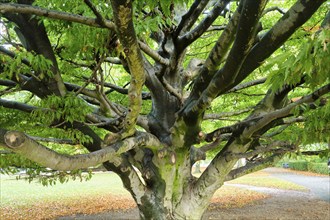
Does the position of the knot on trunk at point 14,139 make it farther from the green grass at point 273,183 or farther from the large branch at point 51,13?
the green grass at point 273,183

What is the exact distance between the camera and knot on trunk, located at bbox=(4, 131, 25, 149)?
2.18 meters

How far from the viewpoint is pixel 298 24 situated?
2611 mm

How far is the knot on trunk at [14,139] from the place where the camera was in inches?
86.0

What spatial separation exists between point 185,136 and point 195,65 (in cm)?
197

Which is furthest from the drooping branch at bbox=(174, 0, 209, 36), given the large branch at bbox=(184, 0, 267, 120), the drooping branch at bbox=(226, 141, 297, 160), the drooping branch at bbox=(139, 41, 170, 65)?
the drooping branch at bbox=(226, 141, 297, 160)

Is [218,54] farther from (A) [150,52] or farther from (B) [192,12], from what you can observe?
(A) [150,52]

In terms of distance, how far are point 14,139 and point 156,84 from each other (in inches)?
132

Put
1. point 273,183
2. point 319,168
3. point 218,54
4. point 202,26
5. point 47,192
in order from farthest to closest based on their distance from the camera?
point 319,168
point 273,183
point 47,192
point 202,26
point 218,54

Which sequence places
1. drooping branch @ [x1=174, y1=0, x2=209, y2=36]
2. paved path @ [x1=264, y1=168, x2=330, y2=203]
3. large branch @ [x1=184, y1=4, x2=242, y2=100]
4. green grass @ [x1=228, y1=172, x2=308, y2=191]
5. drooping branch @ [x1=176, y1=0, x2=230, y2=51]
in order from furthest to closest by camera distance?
green grass @ [x1=228, y1=172, x2=308, y2=191] < paved path @ [x1=264, y1=168, x2=330, y2=203] < drooping branch @ [x1=176, y1=0, x2=230, y2=51] < drooping branch @ [x1=174, y1=0, x2=209, y2=36] < large branch @ [x1=184, y1=4, x2=242, y2=100]

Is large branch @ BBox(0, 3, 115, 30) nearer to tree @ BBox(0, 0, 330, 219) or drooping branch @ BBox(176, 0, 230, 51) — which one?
tree @ BBox(0, 0, 330, 219)

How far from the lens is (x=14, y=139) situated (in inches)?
87.4

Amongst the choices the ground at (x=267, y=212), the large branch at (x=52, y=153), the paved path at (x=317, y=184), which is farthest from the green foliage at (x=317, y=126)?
the paved path at (x=317, y=184)

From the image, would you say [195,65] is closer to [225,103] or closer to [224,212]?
[225,103]

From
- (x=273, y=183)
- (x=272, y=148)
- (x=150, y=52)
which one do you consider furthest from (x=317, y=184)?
(x=150, y=52)
